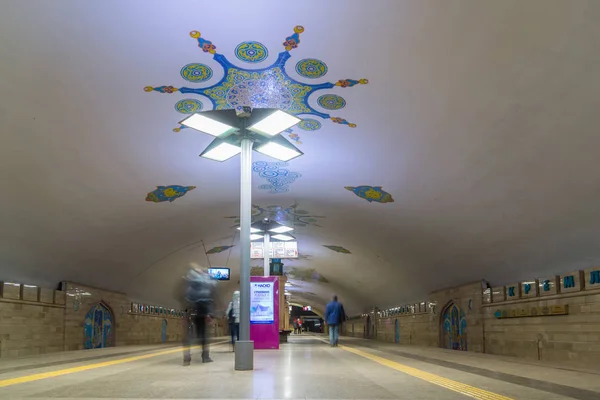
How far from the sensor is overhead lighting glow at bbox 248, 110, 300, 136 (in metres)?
7.93

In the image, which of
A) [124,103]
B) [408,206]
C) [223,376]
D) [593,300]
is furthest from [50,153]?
[593,300]

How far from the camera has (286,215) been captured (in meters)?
16.0

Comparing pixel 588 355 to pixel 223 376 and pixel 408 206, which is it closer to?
pixel 408 206

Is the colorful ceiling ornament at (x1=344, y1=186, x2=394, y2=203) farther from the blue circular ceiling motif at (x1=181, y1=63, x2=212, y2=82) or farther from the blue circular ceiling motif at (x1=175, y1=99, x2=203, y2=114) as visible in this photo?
the blue circular ceiling motif at (x1=181, y1=63, x2=212, y2=82)

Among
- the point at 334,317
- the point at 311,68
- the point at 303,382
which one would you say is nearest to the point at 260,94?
the point at 311,68

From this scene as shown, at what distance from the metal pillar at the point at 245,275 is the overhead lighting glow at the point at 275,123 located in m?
0.47

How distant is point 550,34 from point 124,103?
17.9 ft

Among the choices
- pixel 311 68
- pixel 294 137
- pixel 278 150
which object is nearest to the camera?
pixel 311 68

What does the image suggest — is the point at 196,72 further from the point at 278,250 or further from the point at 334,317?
the point at 278,250

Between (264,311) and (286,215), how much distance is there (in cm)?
352

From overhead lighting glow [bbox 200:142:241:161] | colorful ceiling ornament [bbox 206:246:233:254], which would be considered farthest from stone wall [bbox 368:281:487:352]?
overhead lighting glow [bbox 200:142:241:161]

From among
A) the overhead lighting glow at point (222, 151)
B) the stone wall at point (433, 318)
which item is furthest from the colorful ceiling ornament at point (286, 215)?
the overhead lighting glow at point (222, 151)

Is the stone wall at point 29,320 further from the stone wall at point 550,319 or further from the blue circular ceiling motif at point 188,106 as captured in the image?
the stone wall at point 550,319

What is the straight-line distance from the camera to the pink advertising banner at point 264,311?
43.0 ft
